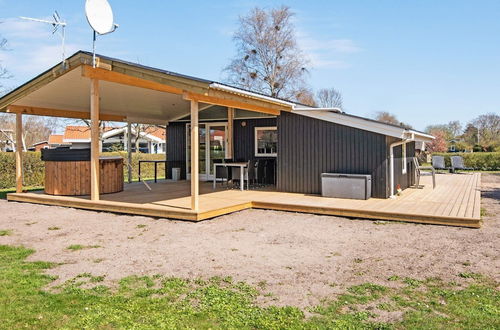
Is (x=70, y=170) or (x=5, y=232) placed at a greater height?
(x=70, y=170)

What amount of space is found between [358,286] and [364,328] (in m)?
0.81

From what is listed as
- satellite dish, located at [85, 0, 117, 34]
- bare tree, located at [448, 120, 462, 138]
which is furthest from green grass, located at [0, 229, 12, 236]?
bare tree, located at [448, 120, 462, 138]

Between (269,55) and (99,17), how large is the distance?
58.4ft

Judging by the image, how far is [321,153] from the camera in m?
8.10

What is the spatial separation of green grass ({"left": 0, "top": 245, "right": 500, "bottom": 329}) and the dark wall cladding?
4.36m

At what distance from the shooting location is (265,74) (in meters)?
23.4

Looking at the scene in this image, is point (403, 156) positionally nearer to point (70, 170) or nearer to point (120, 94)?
point (120, 94)

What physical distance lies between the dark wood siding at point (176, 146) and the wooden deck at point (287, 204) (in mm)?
3389

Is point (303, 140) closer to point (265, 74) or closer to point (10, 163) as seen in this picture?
point (10, 163)

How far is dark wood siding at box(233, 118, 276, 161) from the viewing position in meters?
10.3

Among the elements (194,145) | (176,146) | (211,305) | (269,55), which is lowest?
(211,305)

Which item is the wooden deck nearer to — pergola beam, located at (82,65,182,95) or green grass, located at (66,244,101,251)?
green grass, located at (66,244,101,251)

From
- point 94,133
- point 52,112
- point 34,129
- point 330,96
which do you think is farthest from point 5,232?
point 34,129

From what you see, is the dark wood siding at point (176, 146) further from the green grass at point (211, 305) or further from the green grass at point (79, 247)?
the green grass at point (211, 305)
